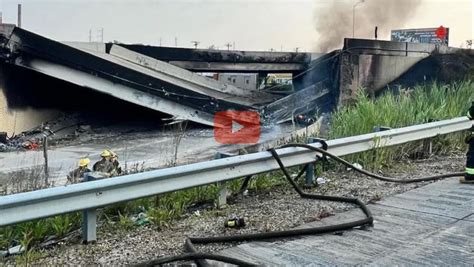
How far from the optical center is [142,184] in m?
4.06

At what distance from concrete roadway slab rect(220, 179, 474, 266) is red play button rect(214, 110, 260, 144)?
35.8 ft

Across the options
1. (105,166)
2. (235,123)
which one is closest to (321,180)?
(105,166)

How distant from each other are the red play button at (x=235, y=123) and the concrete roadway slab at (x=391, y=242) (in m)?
10.9

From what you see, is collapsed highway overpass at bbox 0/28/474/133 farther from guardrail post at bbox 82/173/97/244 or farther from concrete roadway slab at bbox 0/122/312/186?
guardrail post at bbox 82/173/97/244

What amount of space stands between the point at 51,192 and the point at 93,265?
0.58 metres

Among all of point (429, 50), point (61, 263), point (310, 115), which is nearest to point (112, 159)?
point (61, 263)

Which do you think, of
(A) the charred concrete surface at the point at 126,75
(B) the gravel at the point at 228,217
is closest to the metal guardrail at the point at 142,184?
(B) the gravel at the point at 228,217

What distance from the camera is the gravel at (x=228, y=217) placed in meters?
3.62

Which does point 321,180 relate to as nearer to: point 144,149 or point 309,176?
point 309,176

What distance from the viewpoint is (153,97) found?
619 inches

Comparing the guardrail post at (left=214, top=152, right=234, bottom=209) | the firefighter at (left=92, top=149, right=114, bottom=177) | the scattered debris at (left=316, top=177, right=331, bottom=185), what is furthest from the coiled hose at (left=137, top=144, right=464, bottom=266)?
the firefighter at (left=92, top=149, right=114, bottom=177)

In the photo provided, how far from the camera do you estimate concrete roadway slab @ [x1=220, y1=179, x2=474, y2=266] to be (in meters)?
3.58

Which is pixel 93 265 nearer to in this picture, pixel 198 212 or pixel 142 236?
pixel 142 236

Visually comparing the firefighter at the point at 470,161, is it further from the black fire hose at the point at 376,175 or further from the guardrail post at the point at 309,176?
the guardrail post at the point at 309,176
